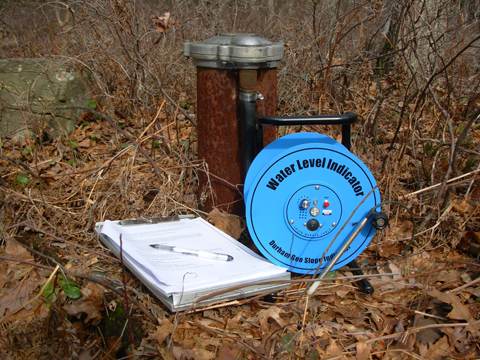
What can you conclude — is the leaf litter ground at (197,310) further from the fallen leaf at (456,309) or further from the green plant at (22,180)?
the green plant at (22,180)

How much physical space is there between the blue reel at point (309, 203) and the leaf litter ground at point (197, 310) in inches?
6.7

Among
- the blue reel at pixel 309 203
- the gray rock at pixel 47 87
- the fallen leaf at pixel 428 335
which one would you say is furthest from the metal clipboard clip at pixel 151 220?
the gray rock at pixel 47 87

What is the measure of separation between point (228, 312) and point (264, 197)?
580mm

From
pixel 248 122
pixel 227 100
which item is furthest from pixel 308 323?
pixel 227 100

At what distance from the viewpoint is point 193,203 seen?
2.75m

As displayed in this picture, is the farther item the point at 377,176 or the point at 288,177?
the point at 377,176

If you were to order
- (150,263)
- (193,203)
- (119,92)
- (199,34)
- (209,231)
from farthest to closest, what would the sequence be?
(199,34) → (119,92) → (193,203) → (209,231) → (150,263)

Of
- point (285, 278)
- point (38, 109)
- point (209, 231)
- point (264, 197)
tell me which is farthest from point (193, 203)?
point (38, 109)

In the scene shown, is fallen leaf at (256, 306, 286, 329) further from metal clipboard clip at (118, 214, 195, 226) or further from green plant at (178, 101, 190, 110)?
green plant at (178, 101, 190, 110)

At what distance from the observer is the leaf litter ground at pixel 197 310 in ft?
5.66

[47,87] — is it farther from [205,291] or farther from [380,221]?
[380,221]

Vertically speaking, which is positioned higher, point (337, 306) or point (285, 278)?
point (285, 278)

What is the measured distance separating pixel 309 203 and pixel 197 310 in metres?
0.75

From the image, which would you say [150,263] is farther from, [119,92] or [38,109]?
[38,109]
